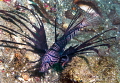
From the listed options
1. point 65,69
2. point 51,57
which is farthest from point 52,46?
point 65,69

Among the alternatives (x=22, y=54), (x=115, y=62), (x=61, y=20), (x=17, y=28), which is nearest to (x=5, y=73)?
(x=22, y=54)

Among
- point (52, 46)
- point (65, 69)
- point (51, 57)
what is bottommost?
point (65, 69)

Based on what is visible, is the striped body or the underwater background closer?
the striped body

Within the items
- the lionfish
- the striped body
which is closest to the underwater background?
the lionfish

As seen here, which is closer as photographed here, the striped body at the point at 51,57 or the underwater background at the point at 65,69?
the striped body at the point at 51,57

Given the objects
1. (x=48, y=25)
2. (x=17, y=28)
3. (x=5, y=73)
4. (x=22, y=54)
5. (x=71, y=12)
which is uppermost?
(x=71, y=12)

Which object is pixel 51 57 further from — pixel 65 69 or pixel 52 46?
pixel 65 69

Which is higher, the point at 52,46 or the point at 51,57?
the point at 52,46

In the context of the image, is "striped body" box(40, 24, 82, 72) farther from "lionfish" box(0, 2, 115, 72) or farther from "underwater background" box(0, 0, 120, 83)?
"underwater background" box(0, 0, 120, 83)

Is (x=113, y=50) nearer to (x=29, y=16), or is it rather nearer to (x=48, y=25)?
(x=48, y=25)

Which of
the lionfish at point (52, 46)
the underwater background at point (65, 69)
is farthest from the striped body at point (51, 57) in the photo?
the underwater background at point (65, 69)

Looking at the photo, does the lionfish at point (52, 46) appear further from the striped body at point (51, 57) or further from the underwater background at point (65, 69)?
the underwater background at point (65, 69)
